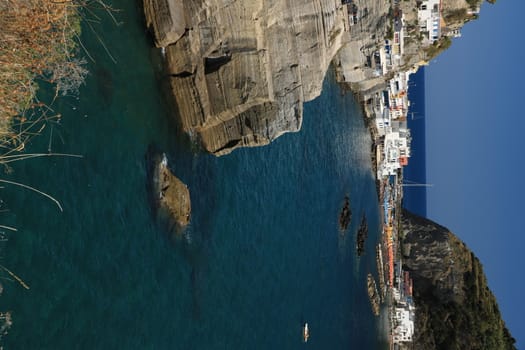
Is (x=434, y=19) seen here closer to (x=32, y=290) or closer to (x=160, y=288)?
(x=160, y=288)

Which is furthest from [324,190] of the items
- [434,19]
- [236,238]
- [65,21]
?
[65,21]

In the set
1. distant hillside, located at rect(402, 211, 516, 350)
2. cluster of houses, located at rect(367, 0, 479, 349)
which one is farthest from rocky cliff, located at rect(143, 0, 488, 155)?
distant hillside, located at rect(402, 211, 516, 350)

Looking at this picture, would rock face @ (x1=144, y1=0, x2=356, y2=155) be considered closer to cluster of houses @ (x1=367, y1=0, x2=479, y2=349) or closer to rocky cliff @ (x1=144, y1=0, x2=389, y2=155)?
rocky cliff @ (x1=144, y1=0, x2=389, y2=155)

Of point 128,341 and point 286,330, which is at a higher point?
point 286,330

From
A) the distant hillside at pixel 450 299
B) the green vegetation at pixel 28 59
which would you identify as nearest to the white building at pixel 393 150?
the distant hillside at pixel 450 299

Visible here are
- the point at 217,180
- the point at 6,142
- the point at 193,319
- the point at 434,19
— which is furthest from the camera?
the point at 434,19

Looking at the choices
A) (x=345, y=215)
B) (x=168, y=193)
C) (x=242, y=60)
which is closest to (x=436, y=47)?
(x=345, y=215)
